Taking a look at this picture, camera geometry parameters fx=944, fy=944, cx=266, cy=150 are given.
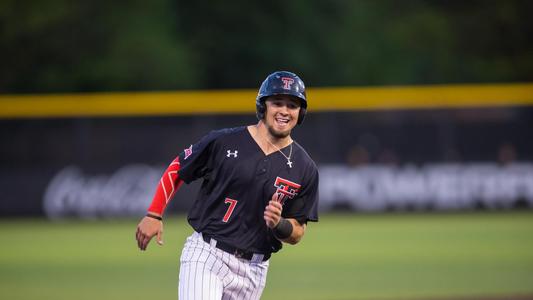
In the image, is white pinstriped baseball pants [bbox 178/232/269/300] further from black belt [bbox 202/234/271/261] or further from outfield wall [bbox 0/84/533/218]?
outfield wall [bbox 0/84/533/218]

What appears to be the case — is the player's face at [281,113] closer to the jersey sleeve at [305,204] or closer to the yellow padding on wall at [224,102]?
the jersey sleeve at [305,204]

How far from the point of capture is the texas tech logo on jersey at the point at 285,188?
5078mm

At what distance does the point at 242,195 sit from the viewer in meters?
5.04

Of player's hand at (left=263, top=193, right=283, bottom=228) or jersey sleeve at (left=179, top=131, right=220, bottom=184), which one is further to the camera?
jersey sleeve at (left=179, top=131, right=220, bottom=184)

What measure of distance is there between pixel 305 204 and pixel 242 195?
383 mm

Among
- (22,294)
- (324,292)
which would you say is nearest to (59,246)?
(22,294)

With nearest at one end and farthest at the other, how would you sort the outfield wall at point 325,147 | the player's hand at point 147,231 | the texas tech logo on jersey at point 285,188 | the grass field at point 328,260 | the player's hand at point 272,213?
the player's hand at point 272,213 → the player's hand at point 147,231 → the texas tech logo on jersey at point 285,188 → the grass field at point 328,260 → the outfield wall at point 325,147

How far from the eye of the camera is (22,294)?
29.5 ft

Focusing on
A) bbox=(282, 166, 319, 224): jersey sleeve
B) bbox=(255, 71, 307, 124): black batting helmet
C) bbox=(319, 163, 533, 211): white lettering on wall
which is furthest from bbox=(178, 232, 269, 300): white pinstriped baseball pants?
bbox=(319, 163, 533, 211): white lettering on wall

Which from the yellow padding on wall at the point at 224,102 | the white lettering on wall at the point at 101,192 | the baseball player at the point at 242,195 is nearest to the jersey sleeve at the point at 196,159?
the baseball player at the point at 242,195

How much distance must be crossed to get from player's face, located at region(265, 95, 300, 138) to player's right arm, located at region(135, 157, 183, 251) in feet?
1.86

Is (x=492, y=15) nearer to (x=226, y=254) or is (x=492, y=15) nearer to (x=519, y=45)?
(x=519, y=45)

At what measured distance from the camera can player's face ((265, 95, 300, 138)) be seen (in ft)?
16.6

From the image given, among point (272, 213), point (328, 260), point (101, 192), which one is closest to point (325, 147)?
point (101, 192)
